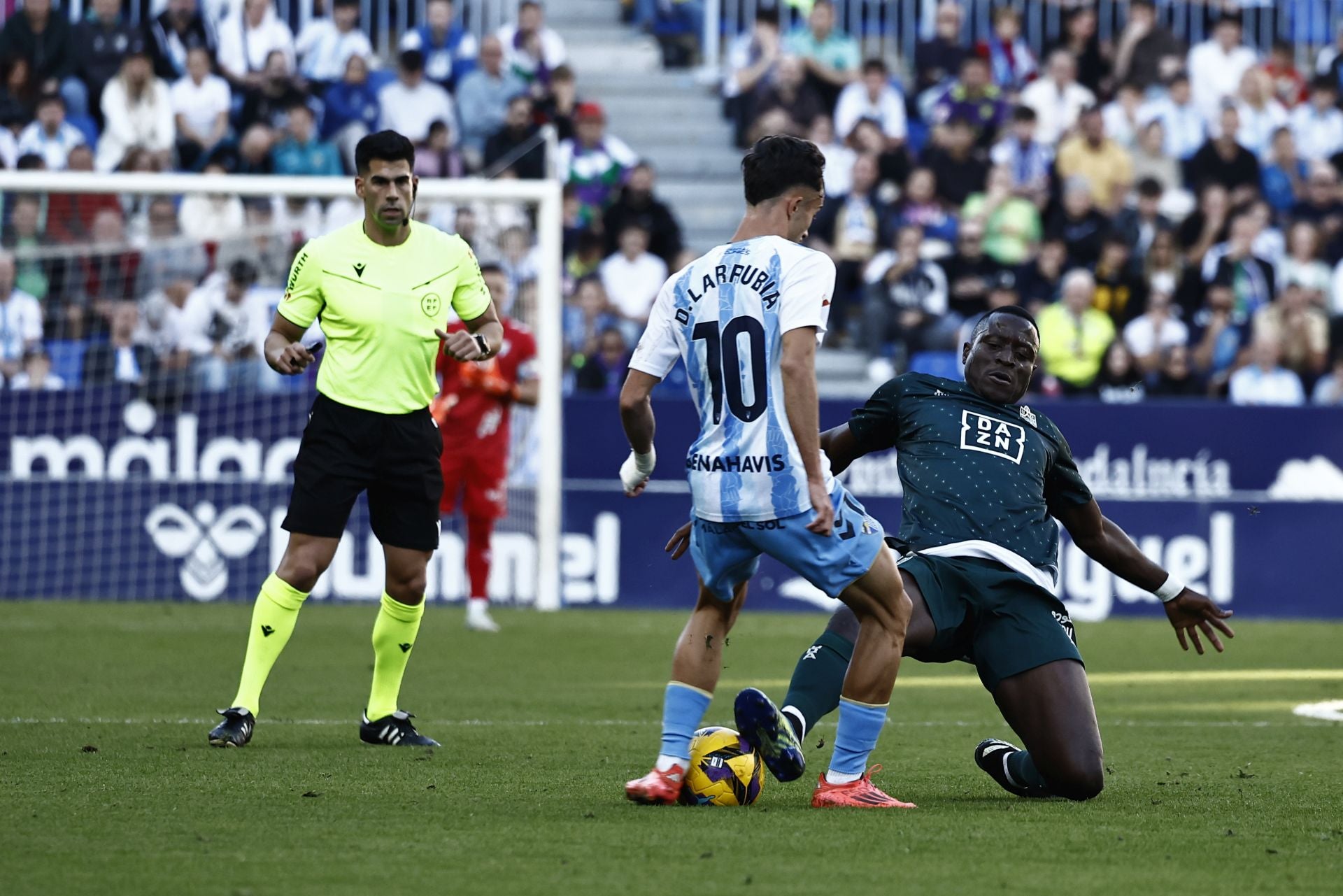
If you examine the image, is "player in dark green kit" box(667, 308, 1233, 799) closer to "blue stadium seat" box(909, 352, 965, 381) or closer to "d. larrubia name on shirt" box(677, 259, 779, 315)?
"d. larrubia name on shirt" box(677, 259, 779, 315)

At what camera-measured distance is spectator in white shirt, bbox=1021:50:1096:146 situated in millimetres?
20391

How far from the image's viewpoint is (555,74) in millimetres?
18641

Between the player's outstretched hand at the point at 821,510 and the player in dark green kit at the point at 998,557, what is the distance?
716 millimetres

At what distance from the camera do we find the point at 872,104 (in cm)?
1973

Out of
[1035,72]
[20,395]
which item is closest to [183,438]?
[20,395]

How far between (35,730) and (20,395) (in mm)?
7711

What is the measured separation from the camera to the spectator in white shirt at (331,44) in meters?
18.8

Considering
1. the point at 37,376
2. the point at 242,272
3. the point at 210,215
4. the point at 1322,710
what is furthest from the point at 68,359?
the point at 1322,710

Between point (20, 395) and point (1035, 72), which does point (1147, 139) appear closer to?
point (1035, 72)

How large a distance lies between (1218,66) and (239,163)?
10471mm

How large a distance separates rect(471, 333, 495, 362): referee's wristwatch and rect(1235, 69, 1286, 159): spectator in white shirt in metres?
15.0

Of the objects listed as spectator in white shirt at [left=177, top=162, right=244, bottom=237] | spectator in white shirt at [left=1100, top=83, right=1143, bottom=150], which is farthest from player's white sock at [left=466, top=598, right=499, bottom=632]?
spectator in white shirt at [left=1100, top=83, right=1143, bottom=150]

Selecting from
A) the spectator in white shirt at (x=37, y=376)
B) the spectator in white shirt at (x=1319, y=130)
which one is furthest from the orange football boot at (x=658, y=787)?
the spectator in white shirt at (x=1319, y=130)

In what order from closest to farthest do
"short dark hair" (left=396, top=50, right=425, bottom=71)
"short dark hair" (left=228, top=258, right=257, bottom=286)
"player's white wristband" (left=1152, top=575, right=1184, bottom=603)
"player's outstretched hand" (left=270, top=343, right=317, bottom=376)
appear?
"player's white wristband" (left=1152, top=575, right=1184, bottom=603) < "player's outstretched hand" (left=270, top=343, right=317, bottom=376) < "short dark hair" (left=228, top=258, right=257, bottom=286) < "short dark hair" (left=396, top=50, right=425, bottom=71)
